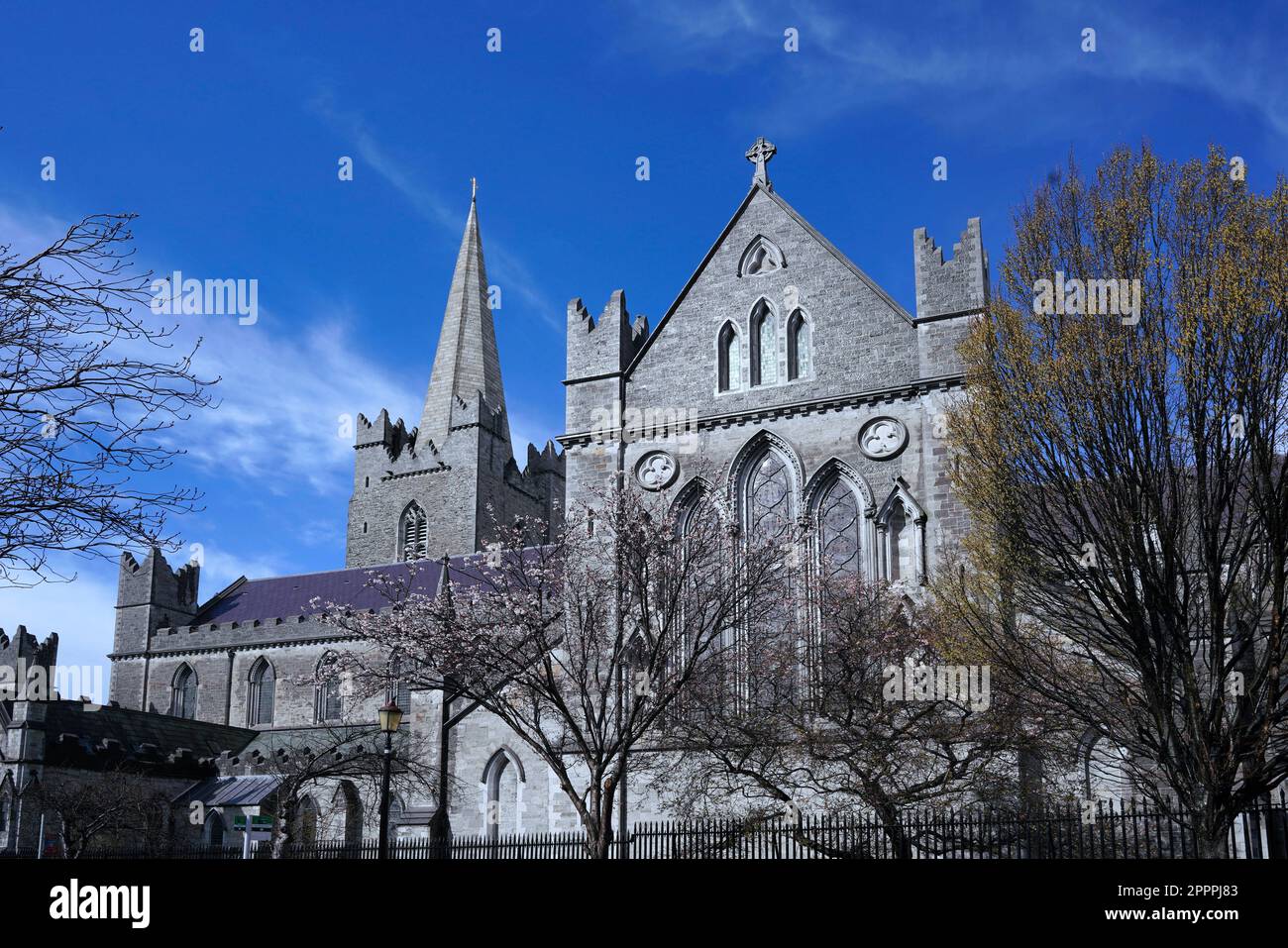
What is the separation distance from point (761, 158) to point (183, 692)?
45461 millimetres

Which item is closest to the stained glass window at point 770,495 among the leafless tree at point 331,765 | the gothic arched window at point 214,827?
the leafless tree at point 331,765

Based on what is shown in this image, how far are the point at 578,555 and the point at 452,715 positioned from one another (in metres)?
8.34

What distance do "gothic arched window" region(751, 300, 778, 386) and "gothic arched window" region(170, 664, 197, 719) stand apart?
4333 cm

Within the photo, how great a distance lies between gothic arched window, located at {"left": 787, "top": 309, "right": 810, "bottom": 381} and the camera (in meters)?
30.1

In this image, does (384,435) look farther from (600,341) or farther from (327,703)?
(600,341)

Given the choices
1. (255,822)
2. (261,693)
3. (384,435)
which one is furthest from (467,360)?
(255,822)

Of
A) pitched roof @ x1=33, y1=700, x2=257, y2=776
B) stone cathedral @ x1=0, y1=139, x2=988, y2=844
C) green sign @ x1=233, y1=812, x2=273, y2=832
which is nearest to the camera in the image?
stone cathedral @ x1=0, y1=139, x2=988, y2=844

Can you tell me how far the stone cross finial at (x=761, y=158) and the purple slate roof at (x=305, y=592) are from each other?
3178cm

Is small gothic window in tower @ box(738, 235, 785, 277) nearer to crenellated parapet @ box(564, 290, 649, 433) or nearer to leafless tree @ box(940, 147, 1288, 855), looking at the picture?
crenellated parapet @ box(564, 290, 649, 433)

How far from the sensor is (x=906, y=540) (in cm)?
2750

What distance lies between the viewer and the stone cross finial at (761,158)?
32.4 meters

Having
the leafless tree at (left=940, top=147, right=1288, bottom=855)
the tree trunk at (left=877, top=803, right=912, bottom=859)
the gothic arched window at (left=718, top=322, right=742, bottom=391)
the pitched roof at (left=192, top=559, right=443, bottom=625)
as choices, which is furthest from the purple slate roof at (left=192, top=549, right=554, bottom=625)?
the leafless tree at (left=940, top=147, right=1288, bottom=855)

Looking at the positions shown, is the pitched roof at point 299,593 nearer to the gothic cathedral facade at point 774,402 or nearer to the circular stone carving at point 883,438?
the gothic cathedral facade at point 774,402

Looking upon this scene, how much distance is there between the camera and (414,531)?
70.4m
